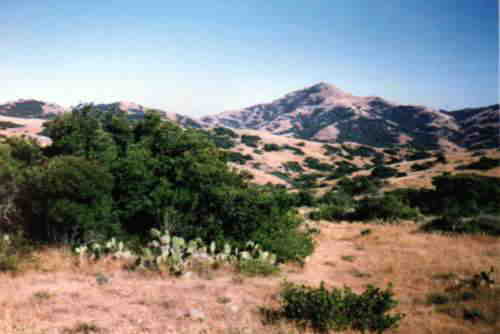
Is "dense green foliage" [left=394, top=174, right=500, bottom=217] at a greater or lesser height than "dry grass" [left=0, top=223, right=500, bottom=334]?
greater

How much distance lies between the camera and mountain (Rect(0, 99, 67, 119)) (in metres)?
112

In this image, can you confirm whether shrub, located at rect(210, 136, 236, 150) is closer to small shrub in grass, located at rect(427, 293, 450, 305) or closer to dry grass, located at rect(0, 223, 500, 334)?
dry grass, located at rect(0, 223, 500, 334)

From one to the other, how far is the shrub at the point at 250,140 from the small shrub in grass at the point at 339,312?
6880 centimetres

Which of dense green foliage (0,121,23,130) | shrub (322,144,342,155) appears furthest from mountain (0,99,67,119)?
shrub (322,144,342,155)

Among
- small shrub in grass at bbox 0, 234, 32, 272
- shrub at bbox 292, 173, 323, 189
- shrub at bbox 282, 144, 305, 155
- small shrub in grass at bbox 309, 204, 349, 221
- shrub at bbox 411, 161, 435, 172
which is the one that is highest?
shrub at bbox 282, 144, 305, 155

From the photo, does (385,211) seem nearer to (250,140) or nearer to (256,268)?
(256,268)

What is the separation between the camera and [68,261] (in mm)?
11469

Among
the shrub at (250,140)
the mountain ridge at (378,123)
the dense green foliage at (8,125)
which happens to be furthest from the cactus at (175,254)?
the mountain ridge at (378,123)

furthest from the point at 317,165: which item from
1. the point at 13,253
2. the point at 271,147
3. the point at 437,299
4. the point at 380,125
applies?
the point at 380,125

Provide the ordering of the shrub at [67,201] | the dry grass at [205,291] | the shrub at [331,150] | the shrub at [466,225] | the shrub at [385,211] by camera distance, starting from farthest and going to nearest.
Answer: the shrub at [331,150] → the shrub at [385,211] → the shrub at [466,225] → the shrub at [67,201] → the dry grass at [205,291]

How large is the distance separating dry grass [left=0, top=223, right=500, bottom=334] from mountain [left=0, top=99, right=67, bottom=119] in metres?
123

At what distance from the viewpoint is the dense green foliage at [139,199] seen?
12.6m

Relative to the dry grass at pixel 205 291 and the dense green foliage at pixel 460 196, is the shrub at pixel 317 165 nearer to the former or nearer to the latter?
the dense green foliage at pixel 460 196

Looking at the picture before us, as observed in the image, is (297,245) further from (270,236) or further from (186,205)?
(186,205)
